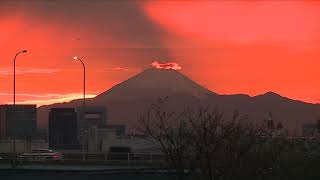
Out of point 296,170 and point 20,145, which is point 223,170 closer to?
point 296,170

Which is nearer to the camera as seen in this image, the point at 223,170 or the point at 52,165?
the point at 223,170

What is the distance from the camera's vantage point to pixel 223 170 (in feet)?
158

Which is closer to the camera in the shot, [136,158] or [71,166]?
[71,166]

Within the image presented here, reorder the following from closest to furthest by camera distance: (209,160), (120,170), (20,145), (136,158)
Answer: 1. (209,160)
2. (120,170)
3. (136,158)
4. (20,145)

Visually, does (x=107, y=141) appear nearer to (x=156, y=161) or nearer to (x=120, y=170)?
(x=156, y=161)

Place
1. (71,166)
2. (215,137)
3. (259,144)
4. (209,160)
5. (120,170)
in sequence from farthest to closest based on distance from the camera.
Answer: (71,166) → (120,170) → (259,144) → (215,137) → (209,160)

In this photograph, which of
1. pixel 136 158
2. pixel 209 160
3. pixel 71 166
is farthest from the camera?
pixel 136 158

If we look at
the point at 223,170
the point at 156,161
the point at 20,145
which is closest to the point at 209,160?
the point at 223,170

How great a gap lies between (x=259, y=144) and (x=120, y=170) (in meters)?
19.6

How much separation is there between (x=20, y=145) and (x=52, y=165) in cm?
8119

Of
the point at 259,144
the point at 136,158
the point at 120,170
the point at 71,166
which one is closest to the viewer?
the point at 259,144

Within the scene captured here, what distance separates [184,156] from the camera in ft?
184

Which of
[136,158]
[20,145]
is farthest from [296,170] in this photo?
[20,145]

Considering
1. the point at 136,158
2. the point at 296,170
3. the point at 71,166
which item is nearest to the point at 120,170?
the point at 71,166
